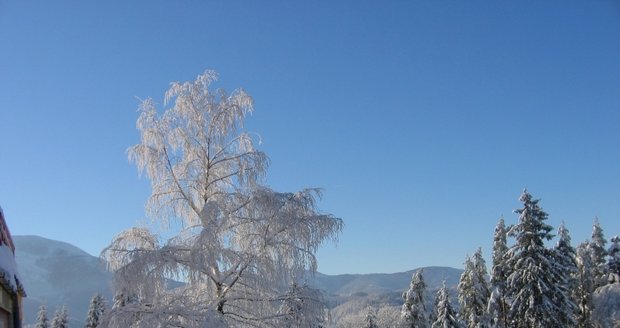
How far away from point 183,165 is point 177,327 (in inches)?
176

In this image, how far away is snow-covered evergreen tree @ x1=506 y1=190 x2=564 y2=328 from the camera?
90.4 feet

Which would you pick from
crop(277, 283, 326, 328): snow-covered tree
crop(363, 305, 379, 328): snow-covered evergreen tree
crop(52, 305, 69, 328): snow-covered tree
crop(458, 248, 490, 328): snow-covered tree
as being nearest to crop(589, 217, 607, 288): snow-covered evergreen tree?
crop(458, 248, 490, 328): snow-covered tree

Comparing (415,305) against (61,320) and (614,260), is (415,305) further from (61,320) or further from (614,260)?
(61,320)

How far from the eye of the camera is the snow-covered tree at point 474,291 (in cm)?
3509

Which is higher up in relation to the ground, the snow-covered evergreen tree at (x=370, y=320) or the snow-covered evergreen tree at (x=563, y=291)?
the snow-covered evergreen tree at (x=563, y=291)

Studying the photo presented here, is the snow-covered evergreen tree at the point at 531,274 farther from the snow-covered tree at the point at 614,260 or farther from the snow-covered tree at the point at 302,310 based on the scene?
the snow-covered tree at the point at 302,310

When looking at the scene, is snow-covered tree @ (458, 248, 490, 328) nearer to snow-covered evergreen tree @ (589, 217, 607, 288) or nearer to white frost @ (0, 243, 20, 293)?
snow-covered evergreen tree @ (589, 217, 607, 288)

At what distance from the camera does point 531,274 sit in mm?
27891

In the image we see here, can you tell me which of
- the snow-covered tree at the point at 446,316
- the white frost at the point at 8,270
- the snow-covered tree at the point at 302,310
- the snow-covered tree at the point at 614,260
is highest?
the snow-covered tree at the point at 614,260

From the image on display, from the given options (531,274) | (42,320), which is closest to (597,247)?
(531,274)

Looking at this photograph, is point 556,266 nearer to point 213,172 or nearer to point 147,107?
point 213,172

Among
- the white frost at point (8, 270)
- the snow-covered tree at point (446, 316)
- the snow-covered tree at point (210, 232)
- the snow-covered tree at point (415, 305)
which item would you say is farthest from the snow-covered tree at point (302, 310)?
the snow-covered tree at point (415, 305)

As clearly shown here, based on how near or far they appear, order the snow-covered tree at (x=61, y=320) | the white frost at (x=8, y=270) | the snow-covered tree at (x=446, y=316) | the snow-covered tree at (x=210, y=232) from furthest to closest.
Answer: the snow-covered tree at (x=61, y=320), the snow-covered tree at (x=446, y=316), the snow-covered tree at (x=210, y=232), the white frost at (x=8, y=270)

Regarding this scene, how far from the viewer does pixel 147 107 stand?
13.8 meters
